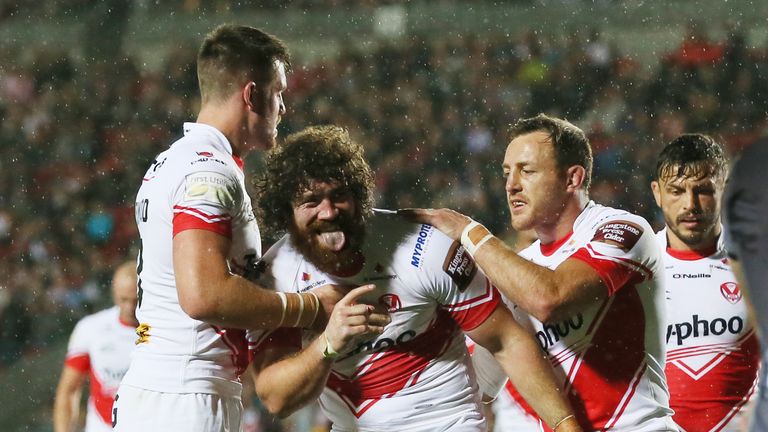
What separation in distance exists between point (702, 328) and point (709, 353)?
11 centimetres

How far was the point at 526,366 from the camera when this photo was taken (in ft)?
11.4

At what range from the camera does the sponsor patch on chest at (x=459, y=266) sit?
350 centimetres

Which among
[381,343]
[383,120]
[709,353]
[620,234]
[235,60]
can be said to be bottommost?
[709,353]

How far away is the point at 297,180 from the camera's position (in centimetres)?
341

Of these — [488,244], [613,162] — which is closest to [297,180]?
[488,244]

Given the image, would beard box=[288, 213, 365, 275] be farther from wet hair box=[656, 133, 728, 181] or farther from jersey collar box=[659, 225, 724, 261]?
jersey collar box=[659, 225, 724, 261]

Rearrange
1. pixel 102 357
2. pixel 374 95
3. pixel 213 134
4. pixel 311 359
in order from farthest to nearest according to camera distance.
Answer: pixel 374 95 → pixel 102 357 → pixel 213 134 → pixel 311 359

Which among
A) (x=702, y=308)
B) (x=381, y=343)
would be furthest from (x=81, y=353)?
(x=702, y=308)

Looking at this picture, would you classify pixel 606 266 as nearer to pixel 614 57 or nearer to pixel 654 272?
pixel 654 272

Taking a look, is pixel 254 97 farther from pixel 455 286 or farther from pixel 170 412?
pixel 170 412

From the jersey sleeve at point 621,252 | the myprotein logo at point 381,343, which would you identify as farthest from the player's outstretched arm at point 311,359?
the jersey sleeve at point 621,252

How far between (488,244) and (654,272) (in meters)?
0.60

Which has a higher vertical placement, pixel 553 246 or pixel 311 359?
pixel 553 246

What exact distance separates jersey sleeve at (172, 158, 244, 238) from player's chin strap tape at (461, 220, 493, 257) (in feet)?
2.39
